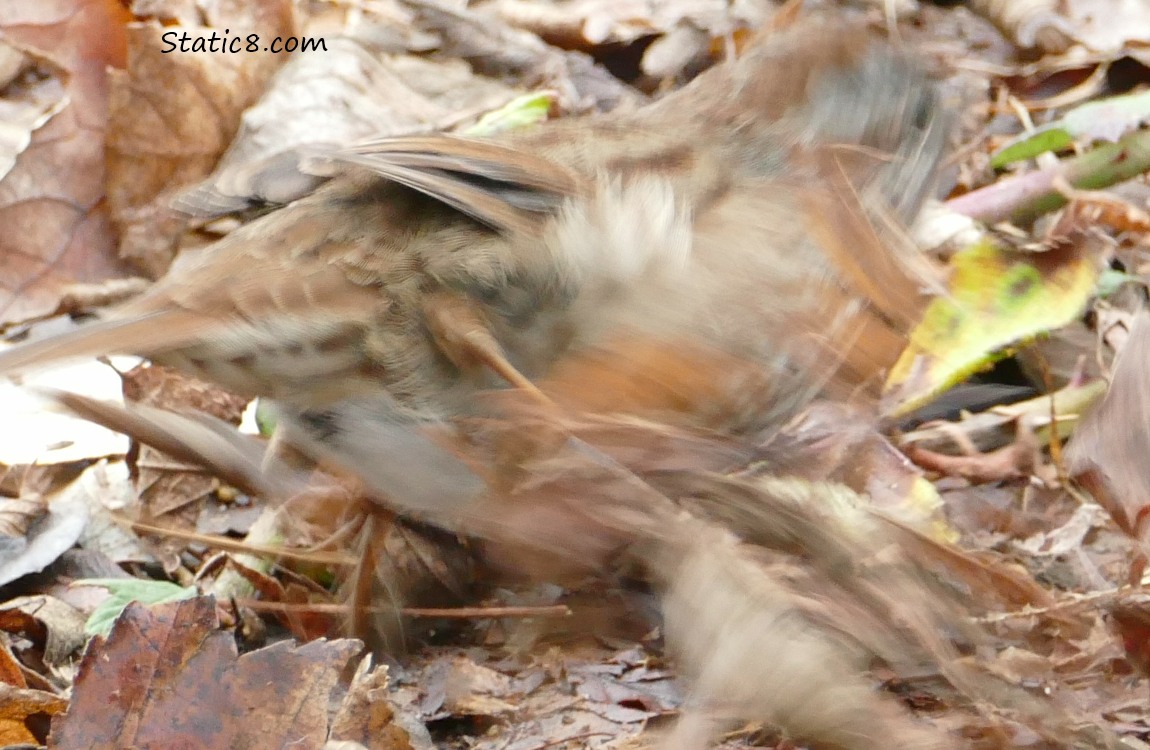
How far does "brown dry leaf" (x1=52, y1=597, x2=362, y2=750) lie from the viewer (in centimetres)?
152

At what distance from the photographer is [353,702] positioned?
1628mm

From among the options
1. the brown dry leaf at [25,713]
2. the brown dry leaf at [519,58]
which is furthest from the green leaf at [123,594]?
the brown dry leaf at [519,58]

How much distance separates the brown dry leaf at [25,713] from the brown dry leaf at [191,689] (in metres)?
0.19

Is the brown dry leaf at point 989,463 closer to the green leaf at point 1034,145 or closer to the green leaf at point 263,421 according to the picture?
the green leaf at point 1034,145

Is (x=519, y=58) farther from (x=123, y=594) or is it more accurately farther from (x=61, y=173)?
(x=123, y=594)

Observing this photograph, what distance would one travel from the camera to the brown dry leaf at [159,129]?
128 inches

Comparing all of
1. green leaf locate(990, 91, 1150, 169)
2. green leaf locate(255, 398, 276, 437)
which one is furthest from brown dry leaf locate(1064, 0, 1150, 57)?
green leaf locate(255, 398, 276, 437)

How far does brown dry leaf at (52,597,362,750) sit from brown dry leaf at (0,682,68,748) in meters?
0.19

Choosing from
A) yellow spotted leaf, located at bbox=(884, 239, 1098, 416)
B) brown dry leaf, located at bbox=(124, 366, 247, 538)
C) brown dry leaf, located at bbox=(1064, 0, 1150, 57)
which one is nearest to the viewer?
brown dry leaf, located at bbox=(124, 366, 247, 538)

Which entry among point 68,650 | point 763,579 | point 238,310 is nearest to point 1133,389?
point 763,579

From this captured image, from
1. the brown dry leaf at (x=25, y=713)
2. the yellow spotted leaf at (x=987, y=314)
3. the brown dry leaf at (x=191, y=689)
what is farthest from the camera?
the yellow spotted leaf at (x=987, y=314)

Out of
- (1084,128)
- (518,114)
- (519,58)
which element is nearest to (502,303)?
(518,114)

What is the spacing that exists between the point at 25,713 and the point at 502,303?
83cm

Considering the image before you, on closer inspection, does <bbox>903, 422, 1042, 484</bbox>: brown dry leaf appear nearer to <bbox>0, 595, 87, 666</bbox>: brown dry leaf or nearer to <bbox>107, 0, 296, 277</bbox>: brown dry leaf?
<bbox>0, 595, 87, 666</bbox>: brown dry leaf
